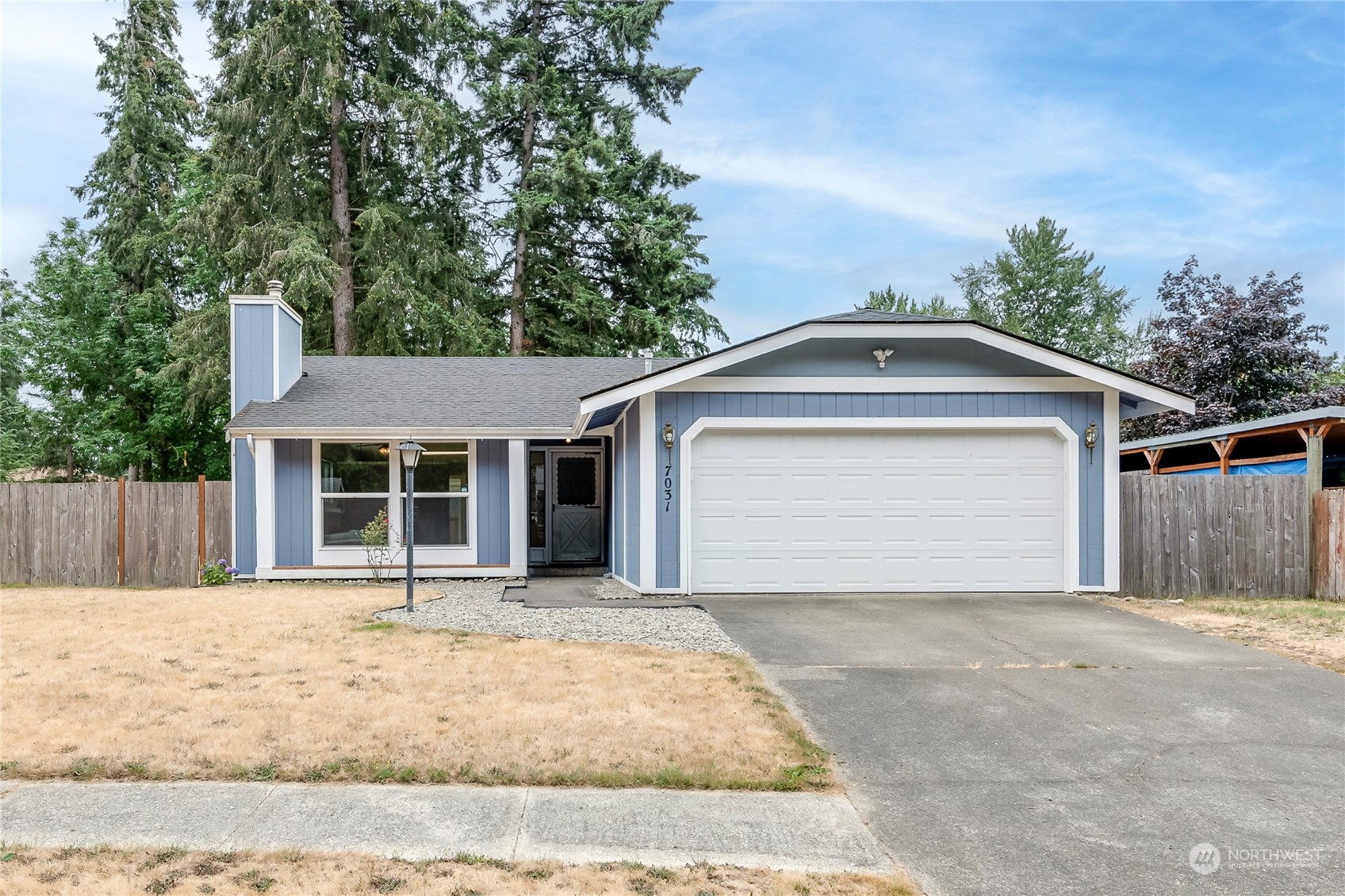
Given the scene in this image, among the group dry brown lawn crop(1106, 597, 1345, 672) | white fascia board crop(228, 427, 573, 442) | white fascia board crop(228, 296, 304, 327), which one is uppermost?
white fascia board crop(228, 296, 304, 327)

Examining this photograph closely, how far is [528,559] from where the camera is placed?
12719mm

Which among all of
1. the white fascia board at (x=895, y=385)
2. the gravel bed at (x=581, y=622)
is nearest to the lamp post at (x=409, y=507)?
the gravel bed at (x=581, y=622)

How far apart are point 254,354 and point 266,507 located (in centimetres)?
249

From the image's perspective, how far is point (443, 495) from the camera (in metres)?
12.1

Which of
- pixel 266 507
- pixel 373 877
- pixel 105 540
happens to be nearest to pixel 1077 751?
pixel 373 877

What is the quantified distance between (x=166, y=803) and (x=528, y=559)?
30.2 ft

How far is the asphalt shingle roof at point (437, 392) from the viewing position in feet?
38.8

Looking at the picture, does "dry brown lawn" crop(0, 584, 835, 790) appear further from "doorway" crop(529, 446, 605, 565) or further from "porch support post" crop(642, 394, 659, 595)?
"doorway" crop(529, 446, 605, 565)

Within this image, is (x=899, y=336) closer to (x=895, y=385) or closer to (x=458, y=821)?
(x=895, y=385)

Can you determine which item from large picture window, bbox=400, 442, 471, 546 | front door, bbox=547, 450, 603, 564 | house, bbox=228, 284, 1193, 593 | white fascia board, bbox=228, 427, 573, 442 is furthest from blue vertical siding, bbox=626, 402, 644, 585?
large picture window, bbox=400, 442, 471, 546

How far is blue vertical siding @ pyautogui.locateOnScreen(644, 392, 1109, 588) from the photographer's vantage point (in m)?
9.59

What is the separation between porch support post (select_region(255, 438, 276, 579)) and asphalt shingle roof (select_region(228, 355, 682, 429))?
0.46 metres

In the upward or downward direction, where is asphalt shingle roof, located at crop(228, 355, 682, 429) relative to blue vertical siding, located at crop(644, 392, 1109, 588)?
upward

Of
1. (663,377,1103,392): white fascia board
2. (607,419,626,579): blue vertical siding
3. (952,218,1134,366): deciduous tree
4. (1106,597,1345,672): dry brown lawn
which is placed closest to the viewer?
(1106,597,1345,672): dry brown lawn
